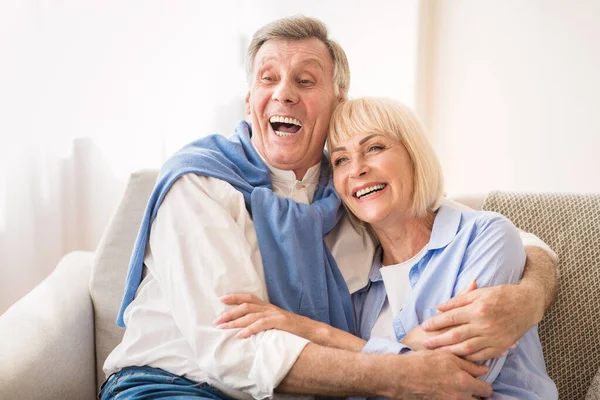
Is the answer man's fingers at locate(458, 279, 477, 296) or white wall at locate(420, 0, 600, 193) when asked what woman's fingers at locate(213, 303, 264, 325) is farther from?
white wall at locate(420, 0, 600, 193)

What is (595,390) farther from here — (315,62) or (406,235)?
(315,62)

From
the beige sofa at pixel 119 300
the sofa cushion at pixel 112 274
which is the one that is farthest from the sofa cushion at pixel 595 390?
the sofa cushion at pixel 112 274

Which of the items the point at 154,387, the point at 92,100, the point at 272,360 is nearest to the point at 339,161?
the point at 272,360

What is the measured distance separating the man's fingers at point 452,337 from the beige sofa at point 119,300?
54 cm

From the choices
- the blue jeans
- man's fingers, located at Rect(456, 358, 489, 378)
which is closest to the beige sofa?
the blue jeans

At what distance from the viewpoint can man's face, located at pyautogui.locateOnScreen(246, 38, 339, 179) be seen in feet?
5.80

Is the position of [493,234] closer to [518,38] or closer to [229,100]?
[229,100]

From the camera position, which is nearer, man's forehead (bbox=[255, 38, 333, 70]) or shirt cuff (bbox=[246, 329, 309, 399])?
shirt cuff (bbox=[246, 329, 309, 399])

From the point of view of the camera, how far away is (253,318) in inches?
55.6

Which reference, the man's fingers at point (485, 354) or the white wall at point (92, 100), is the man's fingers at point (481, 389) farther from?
the white wall at point (92, 100)

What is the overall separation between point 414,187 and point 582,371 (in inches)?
29.1

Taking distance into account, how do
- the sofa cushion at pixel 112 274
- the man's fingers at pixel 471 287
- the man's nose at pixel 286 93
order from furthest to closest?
the sofa cushion at pixel 112 274
the man's nose at pixel 286 93
the man's fingers at pixel 471 287

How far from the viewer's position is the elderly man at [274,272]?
1.39 metres

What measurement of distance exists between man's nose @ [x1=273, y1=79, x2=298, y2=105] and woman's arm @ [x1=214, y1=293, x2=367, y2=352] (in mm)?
571
